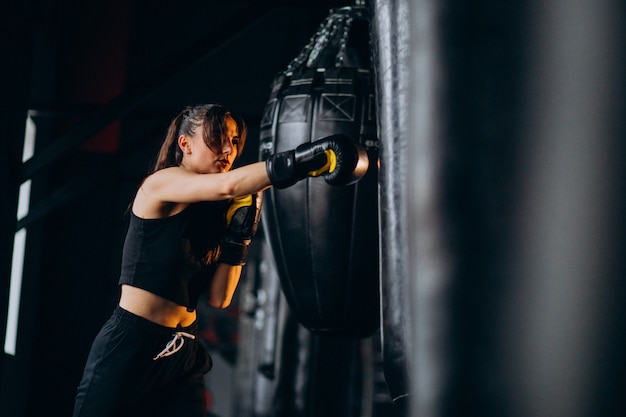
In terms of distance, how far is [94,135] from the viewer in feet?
14.5

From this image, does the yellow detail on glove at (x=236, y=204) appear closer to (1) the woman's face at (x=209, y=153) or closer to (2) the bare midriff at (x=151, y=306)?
(1) the woman's face at (x=209, y=153)

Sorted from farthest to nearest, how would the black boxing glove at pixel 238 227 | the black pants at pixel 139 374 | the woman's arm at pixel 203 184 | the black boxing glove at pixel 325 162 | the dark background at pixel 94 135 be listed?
the dark background at pixel 94 135 → the black boxing glove at pixel 238 227 → the black pants at pixel 139 374 → the woman's arm at pixel 203 184 → the black boxing glove at pixel 325 162

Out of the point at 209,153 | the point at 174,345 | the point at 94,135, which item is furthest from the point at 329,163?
the point at 94,135

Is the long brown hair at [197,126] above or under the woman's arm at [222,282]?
above

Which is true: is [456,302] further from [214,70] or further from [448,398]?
[214,70]

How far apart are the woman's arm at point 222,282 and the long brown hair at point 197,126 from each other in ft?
1.07

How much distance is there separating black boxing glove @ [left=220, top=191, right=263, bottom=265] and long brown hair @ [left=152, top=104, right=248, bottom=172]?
147 mm

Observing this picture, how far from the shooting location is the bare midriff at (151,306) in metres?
1.76

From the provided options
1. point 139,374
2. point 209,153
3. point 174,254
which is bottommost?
point 139,374

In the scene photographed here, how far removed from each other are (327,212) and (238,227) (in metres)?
0.25

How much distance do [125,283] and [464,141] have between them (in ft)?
5.02

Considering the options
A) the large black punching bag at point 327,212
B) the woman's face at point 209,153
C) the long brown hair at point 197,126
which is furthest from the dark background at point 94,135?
the woman's face at point 209,153

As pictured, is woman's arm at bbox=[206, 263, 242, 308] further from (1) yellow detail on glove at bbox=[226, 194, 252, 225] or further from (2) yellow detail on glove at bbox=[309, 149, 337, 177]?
(2) yellow detail on glove at bbox=[309, 149, 337, 177]

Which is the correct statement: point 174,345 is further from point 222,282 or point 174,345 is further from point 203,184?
point 203,184
